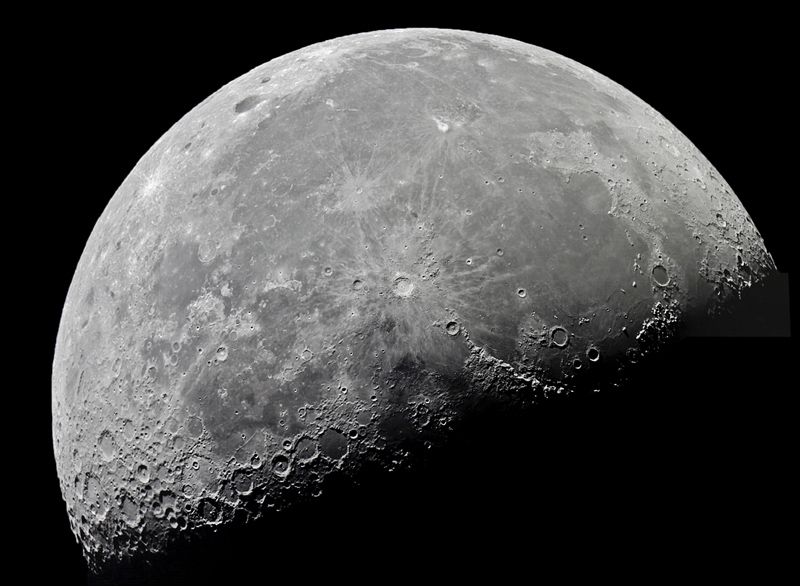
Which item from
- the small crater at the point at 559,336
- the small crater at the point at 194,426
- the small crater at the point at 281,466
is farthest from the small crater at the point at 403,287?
the small crater at the point at 194,426

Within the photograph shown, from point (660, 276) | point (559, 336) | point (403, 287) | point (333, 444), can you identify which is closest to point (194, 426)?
point (333, 444)

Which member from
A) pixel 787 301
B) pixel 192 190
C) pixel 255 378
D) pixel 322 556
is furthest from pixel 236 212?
pixel 787 301

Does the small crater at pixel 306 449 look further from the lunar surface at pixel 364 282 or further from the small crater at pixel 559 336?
the small crater at pixel 559 336

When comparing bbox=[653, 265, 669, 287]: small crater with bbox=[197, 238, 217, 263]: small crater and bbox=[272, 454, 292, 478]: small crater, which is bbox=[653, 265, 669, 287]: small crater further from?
bbox=[197, 238, 217, 263]: small crater

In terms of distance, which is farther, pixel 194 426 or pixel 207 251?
pixel 207 251

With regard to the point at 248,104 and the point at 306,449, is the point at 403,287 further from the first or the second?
the point at 248,104

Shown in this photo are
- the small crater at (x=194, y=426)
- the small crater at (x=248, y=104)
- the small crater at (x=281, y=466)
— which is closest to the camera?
the small crater at (x=281, y=466)

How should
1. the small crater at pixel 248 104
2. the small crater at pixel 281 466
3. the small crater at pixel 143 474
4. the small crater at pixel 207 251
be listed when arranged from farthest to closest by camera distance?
the small crater at pixel 248 104
the small crater at pixel 143 474
the small crater at pixel 207 251
the small crater at pixel 281 466

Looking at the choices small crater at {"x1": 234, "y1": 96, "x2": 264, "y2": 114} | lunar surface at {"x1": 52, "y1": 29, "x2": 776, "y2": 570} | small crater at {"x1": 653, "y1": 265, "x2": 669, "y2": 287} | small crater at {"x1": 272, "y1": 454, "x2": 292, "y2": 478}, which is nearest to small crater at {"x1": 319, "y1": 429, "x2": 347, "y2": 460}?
lunar surface at {"x1": 52, "y1": 29, "x2": 776, "y2": 570}

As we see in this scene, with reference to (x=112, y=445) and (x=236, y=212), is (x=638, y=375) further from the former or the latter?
(x=112, y=445)

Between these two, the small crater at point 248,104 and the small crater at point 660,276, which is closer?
the small crater at point 660,276
